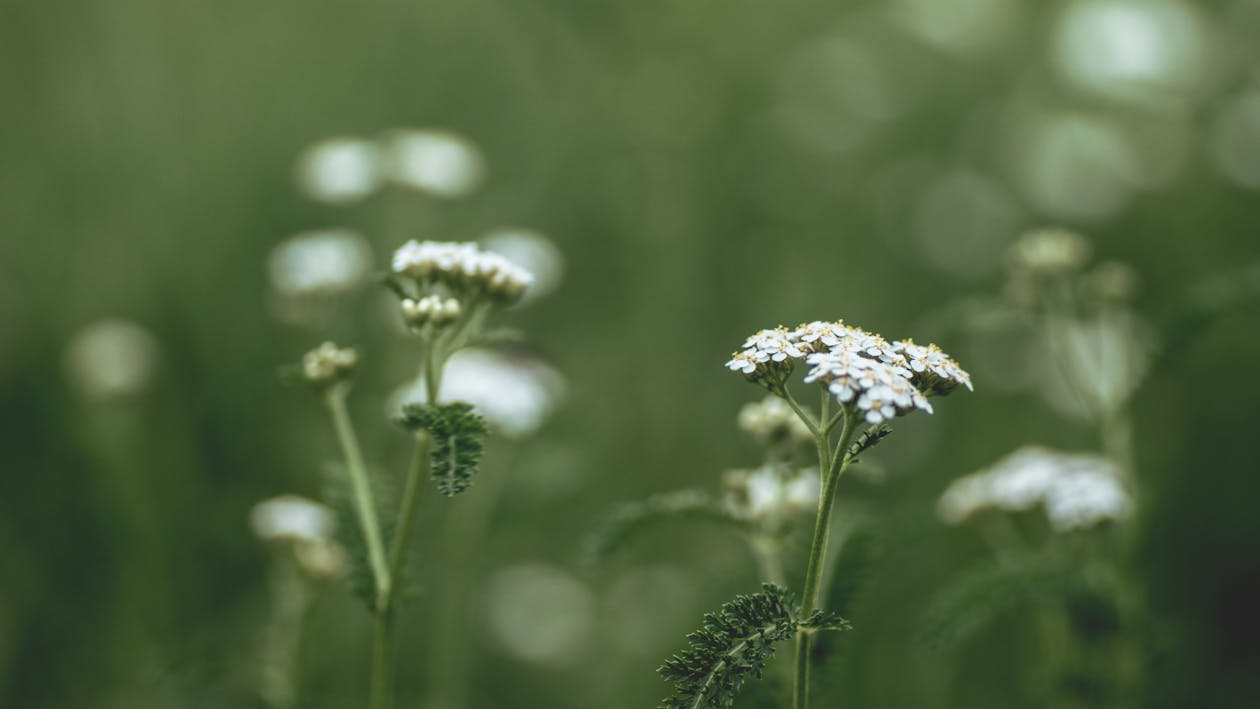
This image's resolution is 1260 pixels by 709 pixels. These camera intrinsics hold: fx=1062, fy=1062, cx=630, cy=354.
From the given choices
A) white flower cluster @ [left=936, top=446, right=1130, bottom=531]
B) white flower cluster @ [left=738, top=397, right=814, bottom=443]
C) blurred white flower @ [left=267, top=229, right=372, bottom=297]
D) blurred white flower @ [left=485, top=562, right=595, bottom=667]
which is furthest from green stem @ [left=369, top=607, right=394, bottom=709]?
blurred white flower @ [left=485, top=562, right=595, bottom=667]

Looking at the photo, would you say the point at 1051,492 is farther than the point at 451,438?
Yes

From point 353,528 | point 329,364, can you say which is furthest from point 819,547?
point 329,364

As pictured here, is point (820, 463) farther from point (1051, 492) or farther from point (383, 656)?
point (1051, 492)

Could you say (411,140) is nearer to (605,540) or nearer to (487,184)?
(487,184)

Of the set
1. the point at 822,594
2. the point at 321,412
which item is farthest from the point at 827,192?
the point at 822,594

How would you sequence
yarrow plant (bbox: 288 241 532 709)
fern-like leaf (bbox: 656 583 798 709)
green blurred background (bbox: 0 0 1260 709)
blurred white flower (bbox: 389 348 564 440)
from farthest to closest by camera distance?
green blurred background (bbox: 0 0 1260 709), blurred white flower (bbox: 389 348 564 440), yarrow plant (bbox: 288 241 532 709), fern-like leaf (bbox: 656 583 798 709)

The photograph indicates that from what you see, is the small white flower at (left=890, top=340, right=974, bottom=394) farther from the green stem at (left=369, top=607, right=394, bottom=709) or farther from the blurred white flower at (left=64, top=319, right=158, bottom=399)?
the blurred white flower at (left=64, top=319, right=158, bottom=399)
